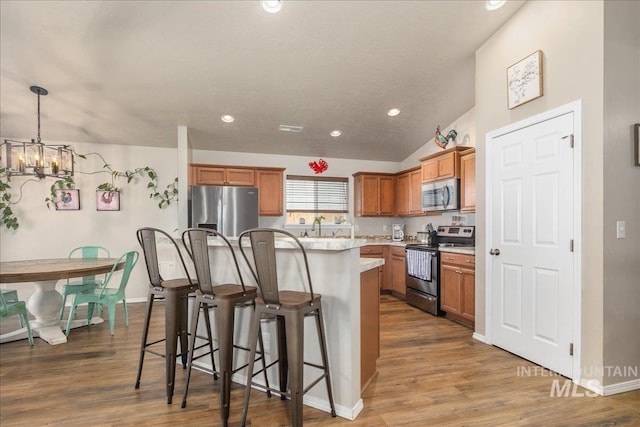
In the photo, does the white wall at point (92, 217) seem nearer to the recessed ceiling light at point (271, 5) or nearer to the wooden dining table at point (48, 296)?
the wooden dining table at point (48, 296)

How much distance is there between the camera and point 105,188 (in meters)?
5.16

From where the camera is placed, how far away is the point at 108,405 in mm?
2229

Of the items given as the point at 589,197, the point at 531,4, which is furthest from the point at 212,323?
the point at 531,4

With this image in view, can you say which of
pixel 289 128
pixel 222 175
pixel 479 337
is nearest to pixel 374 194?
pixel 289 128

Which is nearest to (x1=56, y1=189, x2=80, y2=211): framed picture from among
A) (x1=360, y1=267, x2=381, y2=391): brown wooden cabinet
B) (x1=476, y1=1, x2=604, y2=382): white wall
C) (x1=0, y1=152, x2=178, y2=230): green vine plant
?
(x1=0, y1=152, x2=178, y2=230): green vine plant

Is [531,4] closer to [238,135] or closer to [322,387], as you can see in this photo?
[322,387]

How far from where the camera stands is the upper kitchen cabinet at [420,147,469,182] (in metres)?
4.59

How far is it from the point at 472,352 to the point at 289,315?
7.05 feet

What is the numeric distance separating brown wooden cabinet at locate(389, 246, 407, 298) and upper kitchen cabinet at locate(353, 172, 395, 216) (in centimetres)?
82

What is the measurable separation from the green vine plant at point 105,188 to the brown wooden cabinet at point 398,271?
3743 millimetres

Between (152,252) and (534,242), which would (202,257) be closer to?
(152,252)

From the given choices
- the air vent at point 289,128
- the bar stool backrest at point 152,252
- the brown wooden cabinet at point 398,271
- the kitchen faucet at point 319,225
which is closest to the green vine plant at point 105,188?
the air vent at point 289,128

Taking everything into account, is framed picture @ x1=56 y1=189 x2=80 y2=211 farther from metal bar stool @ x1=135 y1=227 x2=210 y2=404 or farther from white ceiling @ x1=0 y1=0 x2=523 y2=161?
→ metal bar stool @ x1=135 y1=227 x2=210 y2=404

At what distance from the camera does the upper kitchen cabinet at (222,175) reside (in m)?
5.28
